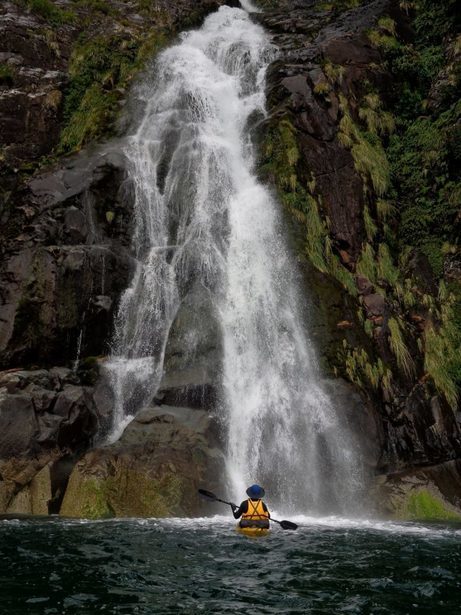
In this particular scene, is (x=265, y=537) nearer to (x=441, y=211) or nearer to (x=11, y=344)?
(x=11, y=344)

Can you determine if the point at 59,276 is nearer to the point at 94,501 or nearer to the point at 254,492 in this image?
the point at 94,501

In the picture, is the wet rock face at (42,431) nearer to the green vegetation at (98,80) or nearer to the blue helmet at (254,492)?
the blue helmet at (254,492)

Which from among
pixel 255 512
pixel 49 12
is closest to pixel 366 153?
pixel 255 512

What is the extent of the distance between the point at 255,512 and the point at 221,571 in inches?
104

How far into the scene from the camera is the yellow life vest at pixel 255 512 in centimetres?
995

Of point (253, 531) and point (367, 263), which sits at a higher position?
point (367, 263)

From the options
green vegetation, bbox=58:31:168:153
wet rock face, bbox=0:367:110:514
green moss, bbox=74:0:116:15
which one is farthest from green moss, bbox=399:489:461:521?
green moss, bbox=74:0:116:15

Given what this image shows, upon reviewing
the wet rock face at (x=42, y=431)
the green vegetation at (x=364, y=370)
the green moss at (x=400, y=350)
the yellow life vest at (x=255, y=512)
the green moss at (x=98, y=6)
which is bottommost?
the yellow life vest at (x=255, y=512)

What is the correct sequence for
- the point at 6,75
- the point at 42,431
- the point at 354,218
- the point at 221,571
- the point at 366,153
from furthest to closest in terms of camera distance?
the point at 6,75 < the point at 366,153 < the point at 354,218 < the point at 42,431 < the point at 221,571

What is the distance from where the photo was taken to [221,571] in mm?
7426

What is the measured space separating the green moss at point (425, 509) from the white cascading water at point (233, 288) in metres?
1.34

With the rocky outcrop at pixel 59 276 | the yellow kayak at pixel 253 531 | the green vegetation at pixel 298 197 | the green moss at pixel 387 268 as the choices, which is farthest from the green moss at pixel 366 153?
the yellow kayak at pixel 253 531

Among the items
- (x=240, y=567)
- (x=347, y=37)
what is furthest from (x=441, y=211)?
(x=240, y=567)

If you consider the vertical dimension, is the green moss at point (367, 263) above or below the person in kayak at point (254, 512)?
above
